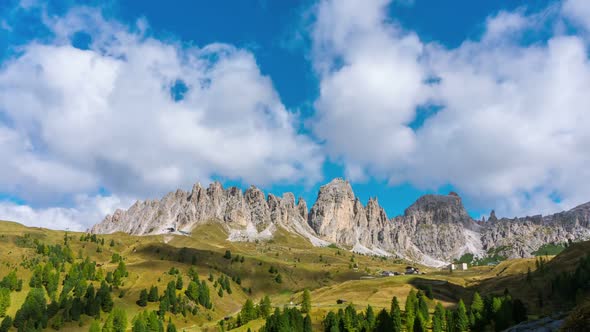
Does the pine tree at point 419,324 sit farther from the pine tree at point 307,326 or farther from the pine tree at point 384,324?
the pine tree at point 307,326

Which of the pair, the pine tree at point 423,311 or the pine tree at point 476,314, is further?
the pine tree at point 423,311

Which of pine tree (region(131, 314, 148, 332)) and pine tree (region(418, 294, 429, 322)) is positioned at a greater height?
pine tree (region(418, 294, 429, 322))

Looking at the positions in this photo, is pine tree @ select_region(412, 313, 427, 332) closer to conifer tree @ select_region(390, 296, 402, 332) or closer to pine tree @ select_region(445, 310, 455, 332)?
conifer tree @ select_region(390, 296, 402, 332)

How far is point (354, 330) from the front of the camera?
165375mm

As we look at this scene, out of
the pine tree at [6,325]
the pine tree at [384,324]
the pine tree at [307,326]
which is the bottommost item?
the pine tree at [6,325]

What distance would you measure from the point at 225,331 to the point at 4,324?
101m

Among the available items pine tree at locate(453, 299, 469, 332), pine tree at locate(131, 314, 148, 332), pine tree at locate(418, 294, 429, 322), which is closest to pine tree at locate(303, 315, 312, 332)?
pine tree at locate(418, 294, 429, 322)

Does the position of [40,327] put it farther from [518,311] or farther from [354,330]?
[518,311]

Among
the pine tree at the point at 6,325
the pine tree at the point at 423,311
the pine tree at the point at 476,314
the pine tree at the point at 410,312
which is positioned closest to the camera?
the pine tree at the point at 476,314

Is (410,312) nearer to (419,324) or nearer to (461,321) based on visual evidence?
(419,324)

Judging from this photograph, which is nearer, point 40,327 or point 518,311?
point 518,311

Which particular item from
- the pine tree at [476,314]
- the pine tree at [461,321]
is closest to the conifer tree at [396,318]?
the pine tree at [461,321]

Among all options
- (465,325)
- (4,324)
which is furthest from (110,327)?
(465,325)

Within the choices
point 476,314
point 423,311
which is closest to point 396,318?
point 423,311
